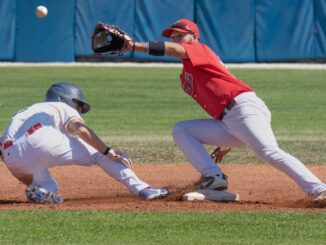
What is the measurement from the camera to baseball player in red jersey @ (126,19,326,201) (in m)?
8.29

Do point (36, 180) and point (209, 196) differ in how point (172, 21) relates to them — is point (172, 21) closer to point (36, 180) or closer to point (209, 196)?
point (209, 196)

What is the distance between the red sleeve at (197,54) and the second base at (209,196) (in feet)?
3.78

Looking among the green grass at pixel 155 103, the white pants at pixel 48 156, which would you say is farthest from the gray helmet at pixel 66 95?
the green grass at pixel 155 103

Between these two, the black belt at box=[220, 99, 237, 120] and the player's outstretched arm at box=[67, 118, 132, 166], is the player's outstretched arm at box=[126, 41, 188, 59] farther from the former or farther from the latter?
the player's outstretched arm at box=[67, 118, 132, 166]

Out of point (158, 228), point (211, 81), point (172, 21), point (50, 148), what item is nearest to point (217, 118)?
point (211, 81)

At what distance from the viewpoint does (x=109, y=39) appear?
325 inches

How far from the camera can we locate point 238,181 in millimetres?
10305

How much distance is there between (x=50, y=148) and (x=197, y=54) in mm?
1455

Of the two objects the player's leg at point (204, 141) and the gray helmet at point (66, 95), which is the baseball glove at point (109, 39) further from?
the player's leg at point (204, 141)

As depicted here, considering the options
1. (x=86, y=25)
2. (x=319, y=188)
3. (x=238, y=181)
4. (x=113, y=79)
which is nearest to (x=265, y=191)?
(x=238, y=181)

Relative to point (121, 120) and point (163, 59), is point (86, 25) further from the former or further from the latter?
point (121, 120)

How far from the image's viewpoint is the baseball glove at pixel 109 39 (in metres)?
8.20

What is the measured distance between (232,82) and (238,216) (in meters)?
1.36

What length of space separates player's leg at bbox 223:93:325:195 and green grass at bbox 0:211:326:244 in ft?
1.67
